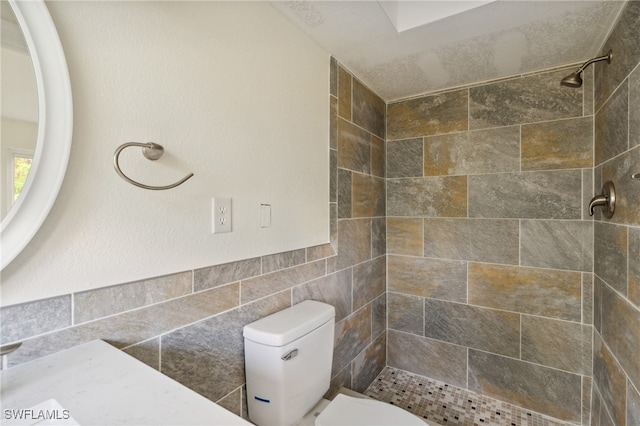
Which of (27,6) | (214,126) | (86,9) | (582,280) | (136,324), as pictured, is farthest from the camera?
(582,280)

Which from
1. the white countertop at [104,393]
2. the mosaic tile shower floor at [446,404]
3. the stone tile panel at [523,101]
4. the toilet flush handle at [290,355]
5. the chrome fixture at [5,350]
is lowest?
the mosaic tile shower floor at [446,404]

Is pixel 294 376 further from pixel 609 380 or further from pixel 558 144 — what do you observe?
pixel 558 144

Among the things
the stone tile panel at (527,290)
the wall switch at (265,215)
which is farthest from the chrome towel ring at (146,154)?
the stone tile panel at (527,290)

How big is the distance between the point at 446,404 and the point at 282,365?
1.43 meters

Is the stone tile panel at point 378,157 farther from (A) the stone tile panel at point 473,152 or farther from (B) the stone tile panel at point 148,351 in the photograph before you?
(B) the stone tile panel at point 148,351

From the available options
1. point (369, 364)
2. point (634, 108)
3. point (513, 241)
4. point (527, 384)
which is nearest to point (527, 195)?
point (513, 241)

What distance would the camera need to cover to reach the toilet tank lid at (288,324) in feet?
3.62

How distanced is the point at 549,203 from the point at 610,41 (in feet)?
2.80

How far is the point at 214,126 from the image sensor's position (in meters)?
1.07

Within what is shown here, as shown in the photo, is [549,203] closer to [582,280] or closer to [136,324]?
[582,280]

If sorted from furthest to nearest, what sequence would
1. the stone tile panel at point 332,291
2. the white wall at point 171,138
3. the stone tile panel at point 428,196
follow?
the stone tile panel at point 428,196 < the stone tile panel at point 332,291 < the white wall at point 171,138

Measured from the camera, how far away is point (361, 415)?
1221 mm

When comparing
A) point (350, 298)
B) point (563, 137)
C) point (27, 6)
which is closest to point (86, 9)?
point (27, 6)

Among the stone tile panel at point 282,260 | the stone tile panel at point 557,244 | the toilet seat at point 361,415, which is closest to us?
the toilet seat at point 361,415
